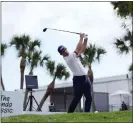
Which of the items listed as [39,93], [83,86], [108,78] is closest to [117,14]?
[83,86]

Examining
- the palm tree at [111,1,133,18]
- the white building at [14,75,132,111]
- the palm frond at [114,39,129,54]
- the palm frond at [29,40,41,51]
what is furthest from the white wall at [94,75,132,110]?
the palm tree at [111,1,133,18]

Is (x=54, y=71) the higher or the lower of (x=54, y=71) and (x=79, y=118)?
the higher

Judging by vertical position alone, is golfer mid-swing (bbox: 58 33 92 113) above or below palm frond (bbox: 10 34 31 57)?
below

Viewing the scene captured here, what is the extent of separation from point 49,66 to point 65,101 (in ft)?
8.91

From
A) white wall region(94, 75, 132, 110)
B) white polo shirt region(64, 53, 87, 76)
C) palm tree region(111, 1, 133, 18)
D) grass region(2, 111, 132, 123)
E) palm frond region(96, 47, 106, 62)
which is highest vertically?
palm tree region(111, 1, 133, 18)

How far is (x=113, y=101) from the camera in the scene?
29766 millimetres

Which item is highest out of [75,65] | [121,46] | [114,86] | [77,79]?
[121,46]

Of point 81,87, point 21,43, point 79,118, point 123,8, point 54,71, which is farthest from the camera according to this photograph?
point 54,71

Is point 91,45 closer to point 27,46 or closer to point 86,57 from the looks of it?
point 86,57

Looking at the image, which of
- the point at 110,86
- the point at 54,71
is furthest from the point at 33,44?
the point at 110,86

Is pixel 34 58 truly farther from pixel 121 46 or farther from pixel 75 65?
pixel 75 65

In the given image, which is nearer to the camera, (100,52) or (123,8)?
(123,8)

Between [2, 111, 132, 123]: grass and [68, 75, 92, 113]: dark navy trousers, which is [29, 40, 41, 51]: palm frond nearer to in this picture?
[68, 75, 92, 113]: dark navy trousers

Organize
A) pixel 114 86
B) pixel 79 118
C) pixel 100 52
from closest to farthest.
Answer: pixel 79 118
pixel 100 52
pixel 114 86
